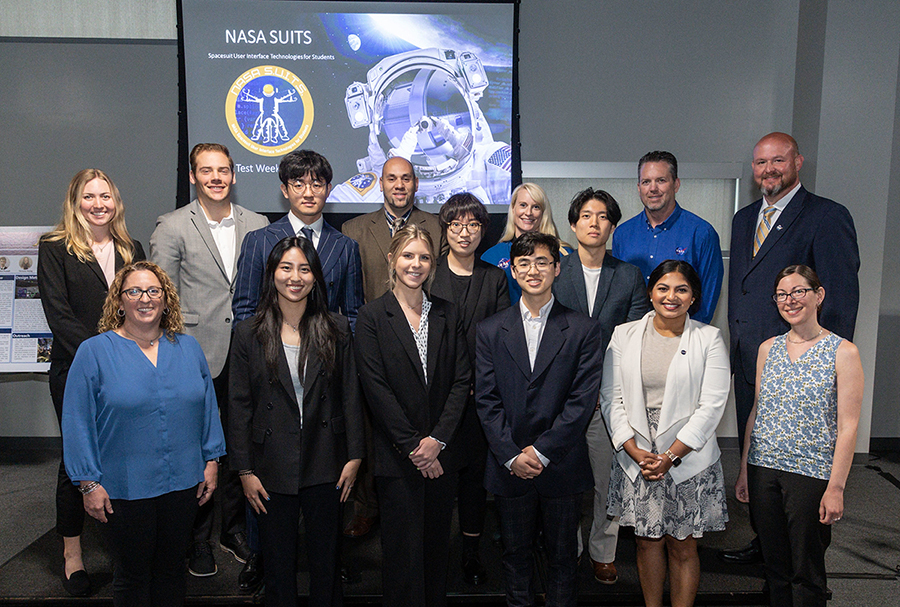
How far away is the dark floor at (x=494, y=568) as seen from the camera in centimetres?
267

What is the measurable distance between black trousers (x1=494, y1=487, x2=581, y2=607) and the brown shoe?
0.52m

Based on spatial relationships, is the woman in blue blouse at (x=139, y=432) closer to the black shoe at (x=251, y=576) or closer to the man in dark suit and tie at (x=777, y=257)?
the black shoe at (x=251, y=576)

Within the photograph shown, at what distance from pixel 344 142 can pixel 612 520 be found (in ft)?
9.45

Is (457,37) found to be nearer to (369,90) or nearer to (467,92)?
(467,92)

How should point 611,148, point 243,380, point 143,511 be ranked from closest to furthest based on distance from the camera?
point 143,511 → point 243,380 → point 611,148

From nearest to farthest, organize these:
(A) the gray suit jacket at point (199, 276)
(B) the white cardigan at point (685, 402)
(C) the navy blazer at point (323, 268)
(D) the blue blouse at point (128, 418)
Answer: (D) the blue blouse at point (128, 418) → (B) the white cardigan at point (685, 402) → (C) the navy blazer at point (323, 268) → (A) the gray suit jacket at point (199, 276)

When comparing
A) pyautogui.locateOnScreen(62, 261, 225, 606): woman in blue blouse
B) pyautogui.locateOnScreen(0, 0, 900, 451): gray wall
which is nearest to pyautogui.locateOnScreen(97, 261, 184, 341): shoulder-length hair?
pyautogui.locateOnScreen(62, 261, 225, 606): woman in blue blouse

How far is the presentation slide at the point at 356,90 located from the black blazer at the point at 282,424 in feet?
7.08

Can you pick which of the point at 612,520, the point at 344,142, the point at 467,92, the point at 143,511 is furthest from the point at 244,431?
→ the point at 467,92

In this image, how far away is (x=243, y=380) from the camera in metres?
2.19

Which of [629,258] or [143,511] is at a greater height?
[629,258]

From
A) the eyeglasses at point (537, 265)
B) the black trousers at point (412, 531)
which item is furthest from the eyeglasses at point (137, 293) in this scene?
the eyeglasses at point (537, 265)

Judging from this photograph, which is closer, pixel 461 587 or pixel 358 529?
pixel 461 587

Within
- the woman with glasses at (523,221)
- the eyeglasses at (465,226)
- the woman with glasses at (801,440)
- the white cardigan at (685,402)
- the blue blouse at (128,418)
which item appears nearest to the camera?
the blue blouse at (128,418)
